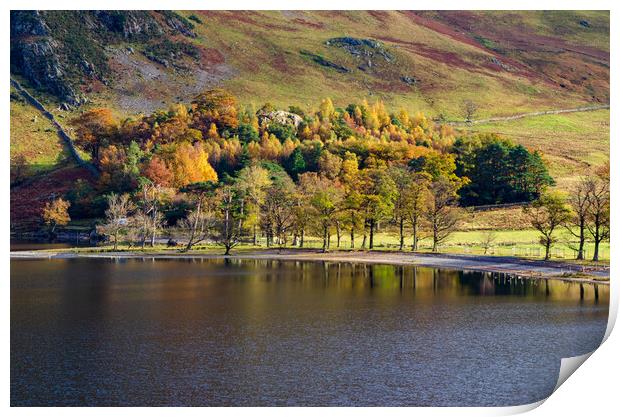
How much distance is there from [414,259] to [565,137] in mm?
48328

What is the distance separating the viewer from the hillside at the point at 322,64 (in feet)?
332

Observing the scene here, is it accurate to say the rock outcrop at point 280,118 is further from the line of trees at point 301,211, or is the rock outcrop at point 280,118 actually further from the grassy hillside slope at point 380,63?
the line of trees at point 301,211

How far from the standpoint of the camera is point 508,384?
29891 mm

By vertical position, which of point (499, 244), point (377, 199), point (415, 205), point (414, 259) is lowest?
point (414, 259)

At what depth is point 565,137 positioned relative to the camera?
9888 cm

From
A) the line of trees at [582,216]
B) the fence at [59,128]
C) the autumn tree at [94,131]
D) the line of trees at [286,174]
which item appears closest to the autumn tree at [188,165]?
the line of trees at [286,174]

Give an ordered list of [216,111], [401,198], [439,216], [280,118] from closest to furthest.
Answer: [439,216]
[401,198]
[216,111]
[280,118]

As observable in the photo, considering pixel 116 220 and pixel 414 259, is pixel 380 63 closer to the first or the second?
pixel 116 220

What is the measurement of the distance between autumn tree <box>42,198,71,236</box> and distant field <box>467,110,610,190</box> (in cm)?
4503

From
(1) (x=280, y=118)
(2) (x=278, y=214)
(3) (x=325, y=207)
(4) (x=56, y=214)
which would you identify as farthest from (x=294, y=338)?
(1) (x=280, y=118)

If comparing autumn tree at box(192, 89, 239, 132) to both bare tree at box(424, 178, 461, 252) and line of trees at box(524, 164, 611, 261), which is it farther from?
line of trees at box(524, 164, 611, 261)

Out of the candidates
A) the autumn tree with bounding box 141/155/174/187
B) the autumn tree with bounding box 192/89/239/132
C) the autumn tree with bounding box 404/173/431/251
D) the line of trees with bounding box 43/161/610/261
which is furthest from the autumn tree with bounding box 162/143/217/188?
the autumn tree with bounding box 404/173/431/251

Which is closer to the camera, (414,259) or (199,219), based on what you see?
(414,259)

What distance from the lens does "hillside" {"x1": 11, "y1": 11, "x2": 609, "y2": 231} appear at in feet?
332
